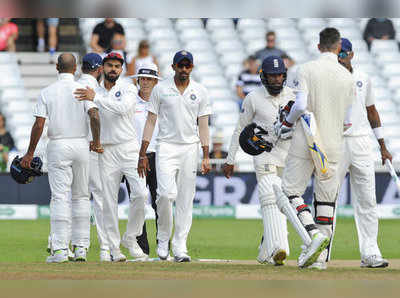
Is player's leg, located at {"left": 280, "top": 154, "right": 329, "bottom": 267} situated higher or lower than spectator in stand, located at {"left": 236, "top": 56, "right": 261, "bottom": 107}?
Answer: lower

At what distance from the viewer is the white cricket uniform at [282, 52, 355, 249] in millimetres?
5641

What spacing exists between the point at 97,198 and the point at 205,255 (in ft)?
5.65

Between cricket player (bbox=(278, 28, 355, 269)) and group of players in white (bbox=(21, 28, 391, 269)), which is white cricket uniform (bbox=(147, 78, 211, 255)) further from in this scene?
cricket player (bbox=(278, 28, 355, 269))

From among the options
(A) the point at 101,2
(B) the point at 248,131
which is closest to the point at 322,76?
(B) the point at 248,131

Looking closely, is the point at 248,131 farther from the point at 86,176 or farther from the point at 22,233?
the point at 22,233

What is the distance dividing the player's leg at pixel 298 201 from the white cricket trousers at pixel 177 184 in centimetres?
174

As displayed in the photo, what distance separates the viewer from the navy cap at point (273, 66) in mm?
6605

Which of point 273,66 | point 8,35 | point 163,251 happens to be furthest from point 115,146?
point 8,35

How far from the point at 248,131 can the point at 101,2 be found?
4.93 m

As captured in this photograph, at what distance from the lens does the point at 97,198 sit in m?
7.99

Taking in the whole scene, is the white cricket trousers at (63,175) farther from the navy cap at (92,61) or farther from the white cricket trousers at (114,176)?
the navy cap at (92,61)

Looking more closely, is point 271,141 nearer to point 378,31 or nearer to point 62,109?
point 62,109

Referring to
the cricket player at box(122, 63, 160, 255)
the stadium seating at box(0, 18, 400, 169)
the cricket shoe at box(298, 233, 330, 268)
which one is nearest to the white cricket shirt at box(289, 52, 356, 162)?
the cricket shoe at box(298, 233, 330, 268)

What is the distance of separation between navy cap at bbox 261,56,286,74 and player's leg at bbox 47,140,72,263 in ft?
6.51
